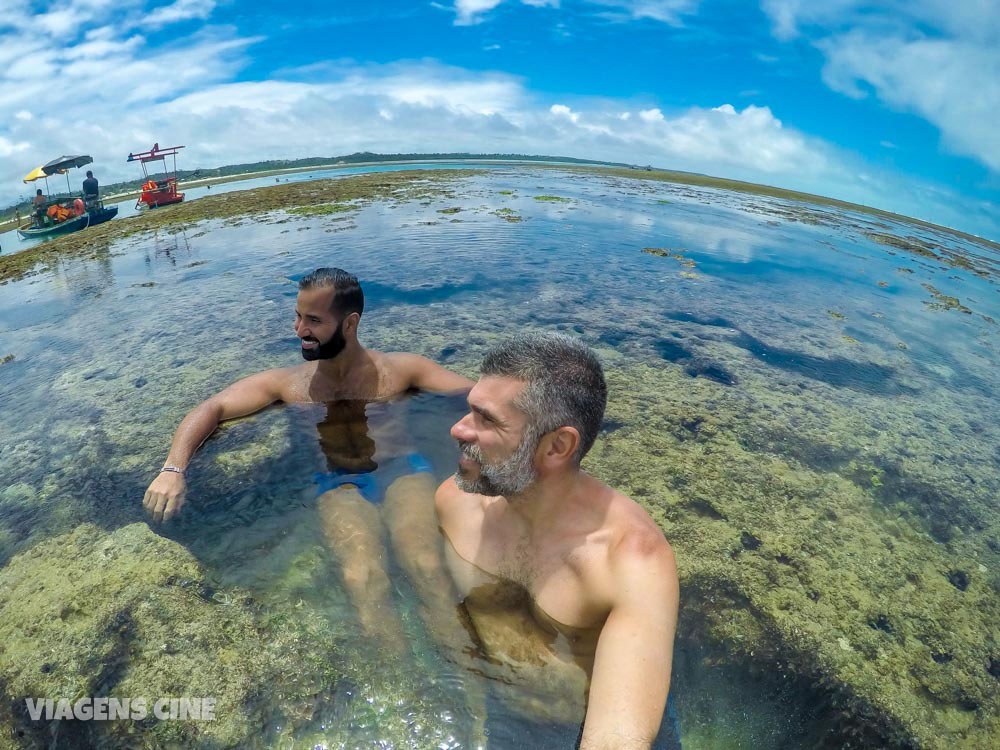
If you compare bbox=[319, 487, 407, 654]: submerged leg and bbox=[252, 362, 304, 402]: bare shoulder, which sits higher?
bbox=[252, 362, 304, 402]: bare shoulder

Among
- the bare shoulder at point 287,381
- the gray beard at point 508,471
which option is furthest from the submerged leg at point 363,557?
the bare shoulder at point 287,381

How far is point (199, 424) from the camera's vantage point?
14.2 ft

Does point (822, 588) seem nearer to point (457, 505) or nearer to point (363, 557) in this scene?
point (457, 505)

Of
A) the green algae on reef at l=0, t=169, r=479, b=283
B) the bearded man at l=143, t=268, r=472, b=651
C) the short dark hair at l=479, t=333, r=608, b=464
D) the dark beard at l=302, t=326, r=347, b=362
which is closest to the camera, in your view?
the short dark hair at l=479, t=333, r=608, b=464

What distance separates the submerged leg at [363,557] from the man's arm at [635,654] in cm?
113

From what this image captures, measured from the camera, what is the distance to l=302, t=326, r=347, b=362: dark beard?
463cm

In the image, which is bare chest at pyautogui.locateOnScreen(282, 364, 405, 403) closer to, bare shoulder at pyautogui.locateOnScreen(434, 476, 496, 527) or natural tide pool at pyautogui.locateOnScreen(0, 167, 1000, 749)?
natural tide pool at pyautogui.locateOnScreen(0, 167, 1000, 749)

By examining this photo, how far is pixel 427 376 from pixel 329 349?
1.06 metres

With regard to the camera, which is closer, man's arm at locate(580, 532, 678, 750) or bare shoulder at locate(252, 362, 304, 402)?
man's arm at locate(580, 532, 678, 750)

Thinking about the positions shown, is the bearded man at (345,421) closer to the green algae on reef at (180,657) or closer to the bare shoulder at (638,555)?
the green algae on reef at (180,657)

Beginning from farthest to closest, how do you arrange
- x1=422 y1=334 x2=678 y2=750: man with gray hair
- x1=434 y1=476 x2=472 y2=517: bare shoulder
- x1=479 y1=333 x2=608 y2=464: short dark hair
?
1. x1=434 y1=476 x2=472 y2=517: bare shoulder
2. x1=479 y1=333 x2=608 y2=464: short dark hair
3. x1=422 y1=334 x2=678 y2=750: man with gray hair

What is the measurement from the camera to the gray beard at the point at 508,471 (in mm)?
2416

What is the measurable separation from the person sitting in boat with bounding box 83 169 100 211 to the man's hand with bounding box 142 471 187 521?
2889cm

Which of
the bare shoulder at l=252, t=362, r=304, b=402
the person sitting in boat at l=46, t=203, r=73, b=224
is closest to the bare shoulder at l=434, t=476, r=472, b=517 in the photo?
the bare shoulder at l=252, t=362, r=304, b=402
